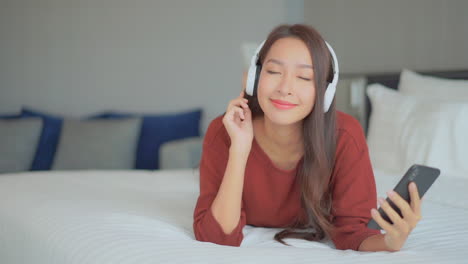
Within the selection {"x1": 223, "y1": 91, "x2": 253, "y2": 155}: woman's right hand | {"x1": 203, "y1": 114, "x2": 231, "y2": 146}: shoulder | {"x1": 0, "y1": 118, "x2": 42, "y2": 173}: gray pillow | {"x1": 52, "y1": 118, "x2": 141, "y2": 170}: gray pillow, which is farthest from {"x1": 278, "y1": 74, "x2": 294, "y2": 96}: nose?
{"x1": 0, "y1": 118, "x2": 42, "y2": 173}: gray pillow

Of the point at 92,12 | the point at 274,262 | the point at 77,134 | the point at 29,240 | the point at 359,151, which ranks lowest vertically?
the point at 77,134

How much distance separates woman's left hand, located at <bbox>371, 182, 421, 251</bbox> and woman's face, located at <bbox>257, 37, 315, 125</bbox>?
35cm

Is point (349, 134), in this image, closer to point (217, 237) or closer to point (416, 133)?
point (217, 237)

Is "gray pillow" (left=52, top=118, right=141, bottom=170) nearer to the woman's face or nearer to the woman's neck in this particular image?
the woman's neck

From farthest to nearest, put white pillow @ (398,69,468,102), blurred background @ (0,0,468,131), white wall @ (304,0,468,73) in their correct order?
1. blurred background @ (0,0,468,131)
2. white wall @ (304,0,468,73)
3. white pillow @ (398,69,468,102)

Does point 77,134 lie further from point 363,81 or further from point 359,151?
point 359,151

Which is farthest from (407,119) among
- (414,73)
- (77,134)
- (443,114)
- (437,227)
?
(77,134)

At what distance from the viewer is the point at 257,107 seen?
1.71 m

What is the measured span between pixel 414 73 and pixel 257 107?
Result: 1.48 metres

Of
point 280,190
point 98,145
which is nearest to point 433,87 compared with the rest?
point 280,190

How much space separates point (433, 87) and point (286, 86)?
58.7 inches

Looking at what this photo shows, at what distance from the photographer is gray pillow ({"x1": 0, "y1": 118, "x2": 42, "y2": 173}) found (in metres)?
3.79

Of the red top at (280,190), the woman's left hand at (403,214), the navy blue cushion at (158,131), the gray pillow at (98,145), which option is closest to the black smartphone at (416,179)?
the woman's left hand at (403,214)

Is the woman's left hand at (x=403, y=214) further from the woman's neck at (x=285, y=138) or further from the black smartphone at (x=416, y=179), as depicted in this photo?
the woman's neck at (x=285, y=138)
